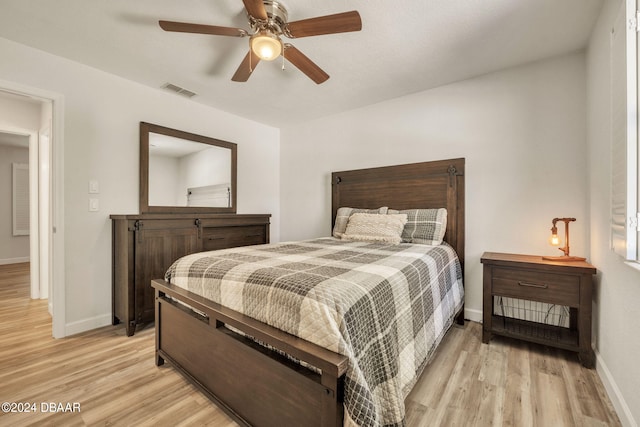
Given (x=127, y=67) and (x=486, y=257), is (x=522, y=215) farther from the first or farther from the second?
(x=127, y=67)

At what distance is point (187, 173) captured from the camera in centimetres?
321

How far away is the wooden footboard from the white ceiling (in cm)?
184

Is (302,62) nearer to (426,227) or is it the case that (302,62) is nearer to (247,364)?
(426,227)

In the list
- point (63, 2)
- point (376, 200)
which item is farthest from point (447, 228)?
point (63, 2)

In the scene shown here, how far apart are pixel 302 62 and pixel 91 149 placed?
6.91 ft

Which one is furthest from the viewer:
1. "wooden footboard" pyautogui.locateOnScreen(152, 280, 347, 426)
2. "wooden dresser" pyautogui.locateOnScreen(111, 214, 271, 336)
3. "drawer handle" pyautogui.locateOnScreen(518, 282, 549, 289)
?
"wooden dresser" pyautogui.locateOnScreen(111, 214, 271, 336)

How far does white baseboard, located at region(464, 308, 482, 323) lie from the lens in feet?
8.72

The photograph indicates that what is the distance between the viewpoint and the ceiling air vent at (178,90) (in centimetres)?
288

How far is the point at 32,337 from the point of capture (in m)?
2.30

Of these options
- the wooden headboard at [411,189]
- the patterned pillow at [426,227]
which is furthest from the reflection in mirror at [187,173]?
the patterned pillow at [426,227]

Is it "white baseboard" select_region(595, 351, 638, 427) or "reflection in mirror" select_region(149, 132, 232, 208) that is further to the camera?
"reflection in mirror" select_region(149, 132, 232, 208)

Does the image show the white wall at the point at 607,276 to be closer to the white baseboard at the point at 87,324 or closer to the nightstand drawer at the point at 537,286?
the nightstand drawer at the point at 537,286

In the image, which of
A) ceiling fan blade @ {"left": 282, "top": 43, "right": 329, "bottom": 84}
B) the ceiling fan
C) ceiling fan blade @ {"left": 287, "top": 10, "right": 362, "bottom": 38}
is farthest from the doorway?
ceiling fan blade @ {"left": 287, "top": 10, "right": 362, "bottom": 38}

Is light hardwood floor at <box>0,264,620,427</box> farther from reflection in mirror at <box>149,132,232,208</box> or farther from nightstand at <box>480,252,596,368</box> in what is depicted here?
reflection in mirror at <box>149,132,232,208</box>
